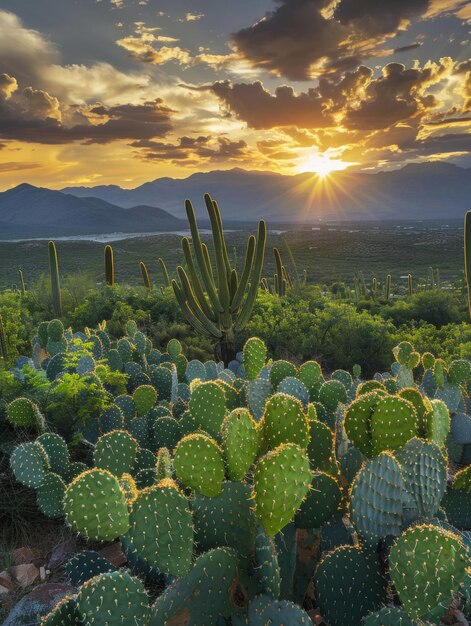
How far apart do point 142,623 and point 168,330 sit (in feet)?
30.0

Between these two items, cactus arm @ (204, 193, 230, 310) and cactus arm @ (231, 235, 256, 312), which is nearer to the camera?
cactus arm @ (204, 193, 230, 310)

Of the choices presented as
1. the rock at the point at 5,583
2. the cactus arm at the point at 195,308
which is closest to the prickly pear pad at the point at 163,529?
the rock at the point at 5,583

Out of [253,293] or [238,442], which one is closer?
[238,442]

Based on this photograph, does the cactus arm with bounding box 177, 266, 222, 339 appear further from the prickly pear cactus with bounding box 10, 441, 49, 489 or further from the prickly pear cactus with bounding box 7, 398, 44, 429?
the prickly pear cactus with bounding box 10, 441, 49, 489

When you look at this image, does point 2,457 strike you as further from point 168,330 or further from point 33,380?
point 168,330

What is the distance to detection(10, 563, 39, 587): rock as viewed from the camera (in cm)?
345

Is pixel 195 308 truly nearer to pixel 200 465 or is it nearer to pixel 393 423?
pixel 393 423

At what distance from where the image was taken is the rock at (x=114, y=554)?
11.8 feet

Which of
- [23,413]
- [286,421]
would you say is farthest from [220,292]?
[286,421]

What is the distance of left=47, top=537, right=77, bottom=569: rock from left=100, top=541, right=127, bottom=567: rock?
0.70 feet

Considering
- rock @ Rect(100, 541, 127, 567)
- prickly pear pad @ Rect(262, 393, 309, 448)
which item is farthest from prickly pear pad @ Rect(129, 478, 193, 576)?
rock @ Rect(100, 541, 127, 567)

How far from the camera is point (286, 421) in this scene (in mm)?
2432

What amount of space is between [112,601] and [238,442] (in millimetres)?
747

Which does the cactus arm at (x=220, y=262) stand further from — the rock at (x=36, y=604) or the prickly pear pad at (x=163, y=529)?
the prickly pear pad at (x=163, y=529)
